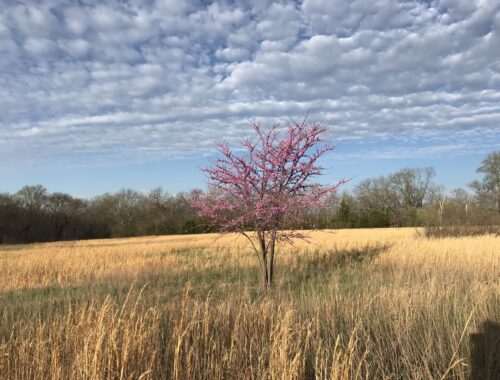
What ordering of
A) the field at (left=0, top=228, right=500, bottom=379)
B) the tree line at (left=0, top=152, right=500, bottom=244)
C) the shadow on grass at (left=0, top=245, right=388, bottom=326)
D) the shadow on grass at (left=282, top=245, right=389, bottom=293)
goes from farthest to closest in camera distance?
the tree line at (left=0, top=152, right=500, bottom=244) < the shadow on grass at (left=282, top=245, right=389, bottom=293) < the shadow on grass at (left=0, top=245, right=388, bottom=326) < the field at (left=0, top=228, right=500, bottom=379)

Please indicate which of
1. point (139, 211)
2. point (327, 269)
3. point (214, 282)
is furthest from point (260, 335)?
point (139, 211)

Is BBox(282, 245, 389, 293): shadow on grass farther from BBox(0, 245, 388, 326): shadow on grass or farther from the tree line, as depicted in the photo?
the tree line

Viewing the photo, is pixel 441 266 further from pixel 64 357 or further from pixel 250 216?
pixel 64 357

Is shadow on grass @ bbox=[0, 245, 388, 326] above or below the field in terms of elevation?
below

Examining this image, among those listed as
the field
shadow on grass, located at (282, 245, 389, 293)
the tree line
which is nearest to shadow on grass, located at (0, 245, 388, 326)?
shadow on grass, located at (282, 245, 389, 293)

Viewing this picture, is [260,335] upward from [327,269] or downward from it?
upward

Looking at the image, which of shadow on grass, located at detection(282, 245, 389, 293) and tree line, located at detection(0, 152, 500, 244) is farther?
tree line, located at detection(0, 152, 500, 244)

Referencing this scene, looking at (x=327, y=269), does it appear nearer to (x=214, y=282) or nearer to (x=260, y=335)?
(x=214, y=282)

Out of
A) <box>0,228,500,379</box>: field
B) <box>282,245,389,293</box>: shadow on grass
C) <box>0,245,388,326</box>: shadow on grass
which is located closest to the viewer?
<box>0,228,500,379</box>: field

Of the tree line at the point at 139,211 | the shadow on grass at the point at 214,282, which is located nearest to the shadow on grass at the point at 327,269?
the shadow on grass at the point at 214,282

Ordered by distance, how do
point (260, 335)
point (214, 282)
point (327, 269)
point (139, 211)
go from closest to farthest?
point (260, 335)
point (214, 282)
point (327, 269)
point (139, 211)

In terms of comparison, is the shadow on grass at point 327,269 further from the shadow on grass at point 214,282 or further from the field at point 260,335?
the field at point 260,335

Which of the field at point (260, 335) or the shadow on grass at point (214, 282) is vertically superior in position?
the field at point (260, 335)

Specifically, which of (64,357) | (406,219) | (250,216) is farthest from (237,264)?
(406,219)
